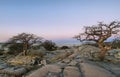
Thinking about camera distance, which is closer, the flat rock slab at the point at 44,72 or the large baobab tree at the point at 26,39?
the flat rock slab at the point at 44,72

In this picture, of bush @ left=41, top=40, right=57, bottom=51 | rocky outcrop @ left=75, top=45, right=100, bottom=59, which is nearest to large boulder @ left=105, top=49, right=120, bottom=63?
rocky outcrop @ left=75, top=45, right=100, bottom=59

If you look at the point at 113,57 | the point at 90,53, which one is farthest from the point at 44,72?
the point at 113,57

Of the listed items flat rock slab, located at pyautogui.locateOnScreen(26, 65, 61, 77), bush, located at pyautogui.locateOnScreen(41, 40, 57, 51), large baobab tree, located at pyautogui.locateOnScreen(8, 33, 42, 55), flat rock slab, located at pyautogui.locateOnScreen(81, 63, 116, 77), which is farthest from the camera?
bush, located at pyautogui.locateOnScreen(41, 40, 57, 51)

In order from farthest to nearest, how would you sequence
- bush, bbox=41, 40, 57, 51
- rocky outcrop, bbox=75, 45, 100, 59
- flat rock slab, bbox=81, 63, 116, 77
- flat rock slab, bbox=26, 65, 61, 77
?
bush, bbox=41, 40, 57, 51 → rocky outcrop, bbox=75, 45, 100, 59 → flat rock slab, bbox=26, 65, 61, 77 → flat rock slab, bbox=81, 63, 116, 77

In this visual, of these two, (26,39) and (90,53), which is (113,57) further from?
(26,39)

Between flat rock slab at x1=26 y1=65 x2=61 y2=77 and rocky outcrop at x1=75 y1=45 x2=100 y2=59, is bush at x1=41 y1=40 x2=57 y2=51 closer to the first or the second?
rocky outcrop at x1=75 y1=45 x2=100 y2=59

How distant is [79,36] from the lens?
29500 millimetres

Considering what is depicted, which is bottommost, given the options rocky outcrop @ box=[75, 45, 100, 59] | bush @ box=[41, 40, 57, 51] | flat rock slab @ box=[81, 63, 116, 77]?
flat rock slab @ box=[81, 63, 116, 77]

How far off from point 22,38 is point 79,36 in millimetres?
16147

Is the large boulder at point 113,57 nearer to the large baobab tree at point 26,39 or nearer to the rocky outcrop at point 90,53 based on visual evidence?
the rocky outcrop at point 90,53

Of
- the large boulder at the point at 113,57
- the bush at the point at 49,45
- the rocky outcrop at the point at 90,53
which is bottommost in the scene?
the large boulder at the point at 113,57

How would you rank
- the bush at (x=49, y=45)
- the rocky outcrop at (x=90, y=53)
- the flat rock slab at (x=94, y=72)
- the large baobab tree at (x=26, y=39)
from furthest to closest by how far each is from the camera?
the bush at (x=49, y=45), the large baobab tree at (x=26, y=39), the rocky outcrop at (x=90, y=53), the flat rock slab at (x=94, y=72)

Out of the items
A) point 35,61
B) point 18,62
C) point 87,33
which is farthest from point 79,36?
point 18,62

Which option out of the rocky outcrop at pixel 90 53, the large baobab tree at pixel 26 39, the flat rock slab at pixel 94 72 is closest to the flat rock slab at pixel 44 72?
the flat rock slab at pixel 94 72
